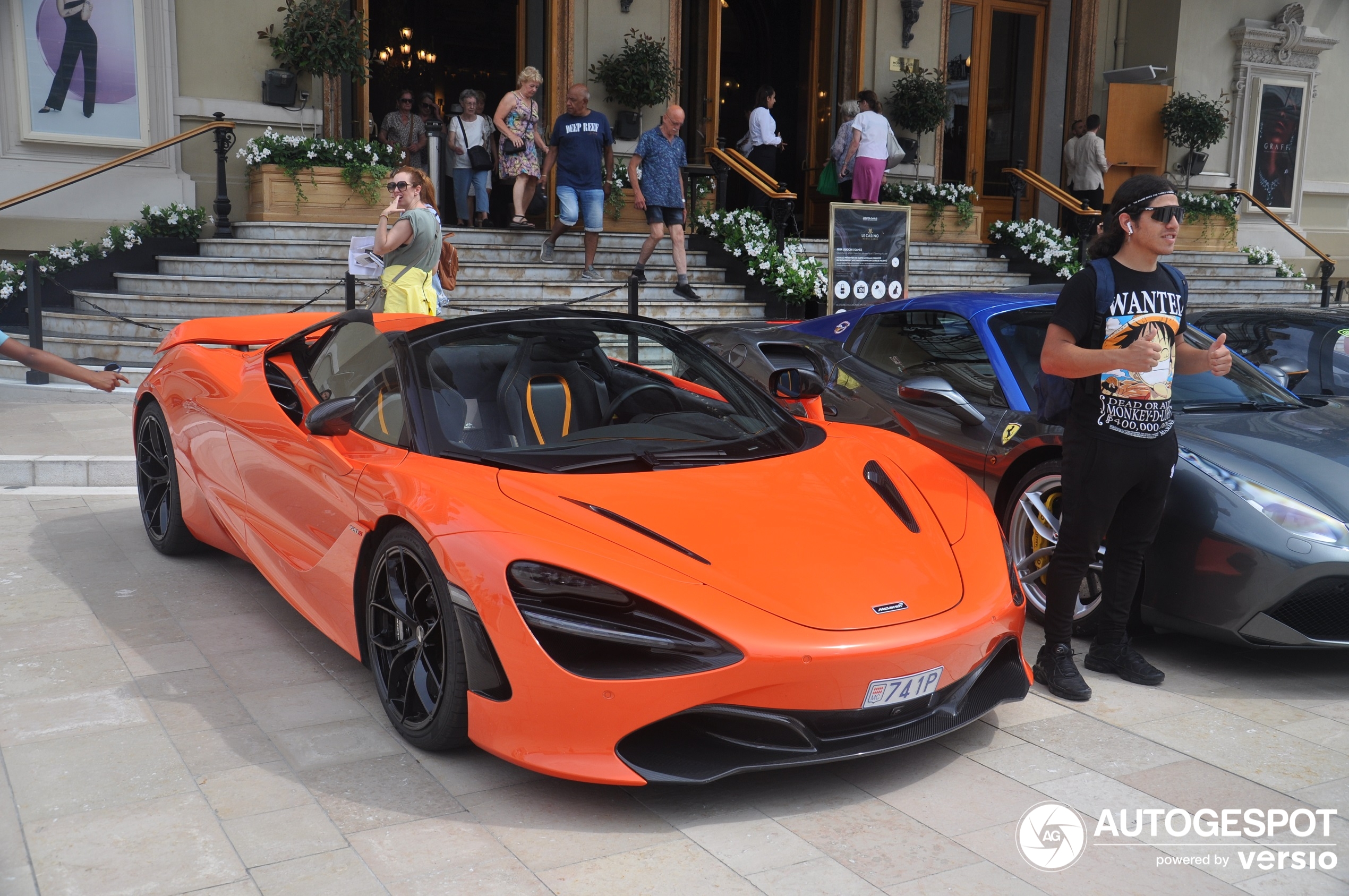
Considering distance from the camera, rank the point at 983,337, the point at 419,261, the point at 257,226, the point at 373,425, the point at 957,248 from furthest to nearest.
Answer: the point at 957,248 → the point at 257,226 → the point at 419,261 → the point at 983,337 → the point at 373,425

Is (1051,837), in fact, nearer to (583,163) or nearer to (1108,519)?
(1108,519)

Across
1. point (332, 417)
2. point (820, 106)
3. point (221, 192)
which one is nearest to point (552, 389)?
point (332, 417)

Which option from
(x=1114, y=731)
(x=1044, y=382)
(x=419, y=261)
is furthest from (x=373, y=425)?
(x=419, y=261)

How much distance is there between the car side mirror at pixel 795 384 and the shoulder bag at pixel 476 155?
951 cm

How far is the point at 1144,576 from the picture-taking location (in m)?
4.31

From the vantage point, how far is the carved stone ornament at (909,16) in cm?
1641

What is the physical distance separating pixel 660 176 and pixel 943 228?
5.47 metres

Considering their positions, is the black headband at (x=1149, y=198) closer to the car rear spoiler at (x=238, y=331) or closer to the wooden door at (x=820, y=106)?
the car rear spoiler at (x=238, y=331)

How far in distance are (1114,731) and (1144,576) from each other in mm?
795

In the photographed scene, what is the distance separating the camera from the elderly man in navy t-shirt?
37.9 feet

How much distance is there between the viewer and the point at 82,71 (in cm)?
1234

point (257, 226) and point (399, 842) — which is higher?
point (257, 226)

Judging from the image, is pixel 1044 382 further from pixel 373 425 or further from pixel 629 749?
pixel 373 425

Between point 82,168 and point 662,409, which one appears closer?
point 662,409
